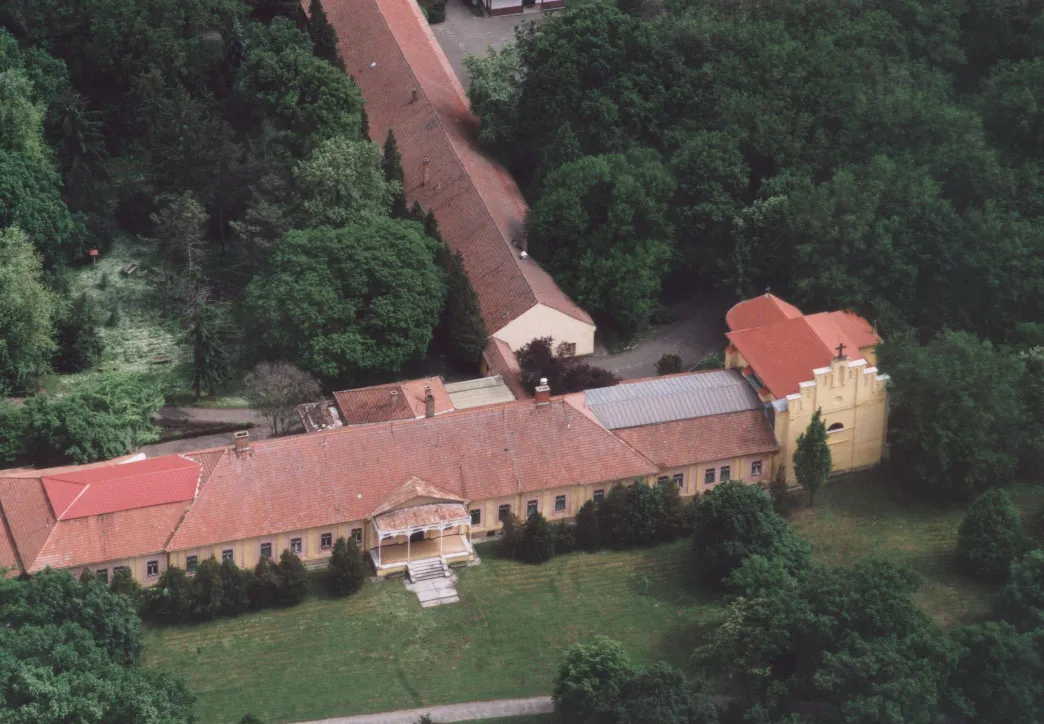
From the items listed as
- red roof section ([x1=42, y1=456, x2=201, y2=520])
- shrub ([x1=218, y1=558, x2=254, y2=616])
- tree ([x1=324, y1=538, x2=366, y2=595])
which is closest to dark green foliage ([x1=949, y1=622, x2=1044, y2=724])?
tree ([x1=324, y1=538, x2=366, y2=595])

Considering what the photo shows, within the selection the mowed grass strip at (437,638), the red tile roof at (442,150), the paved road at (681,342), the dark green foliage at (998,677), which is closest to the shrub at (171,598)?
the mowed grass strip at (437,638)

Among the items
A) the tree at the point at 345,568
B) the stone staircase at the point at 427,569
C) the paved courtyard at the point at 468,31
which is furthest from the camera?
the paved courtyard at the point at 468,31

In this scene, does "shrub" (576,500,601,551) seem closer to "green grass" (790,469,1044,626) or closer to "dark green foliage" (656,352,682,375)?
"green grass" (790,469,1044,626)

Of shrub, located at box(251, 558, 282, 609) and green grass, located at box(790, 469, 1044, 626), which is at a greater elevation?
shrub, located at box(251, 558, 282, 609)

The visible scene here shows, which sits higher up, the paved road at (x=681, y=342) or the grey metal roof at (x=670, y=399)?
the grey metal roof at (x=670, y=399)

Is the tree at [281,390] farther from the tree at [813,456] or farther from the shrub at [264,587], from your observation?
the tree at [813,456]

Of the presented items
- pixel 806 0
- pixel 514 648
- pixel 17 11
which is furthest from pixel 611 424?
pixel 17 11

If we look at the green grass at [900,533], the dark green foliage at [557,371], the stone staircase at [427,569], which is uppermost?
the dark green foliage at [557,371]

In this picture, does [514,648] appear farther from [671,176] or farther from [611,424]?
[671,176]
